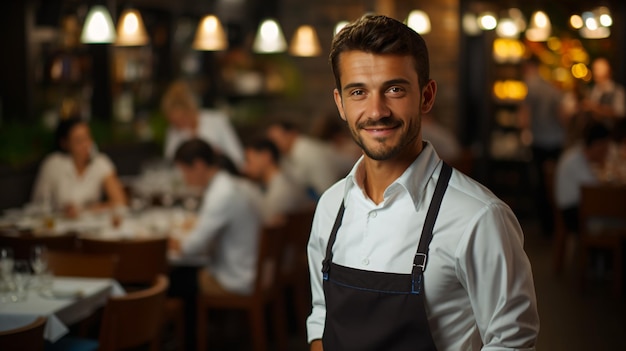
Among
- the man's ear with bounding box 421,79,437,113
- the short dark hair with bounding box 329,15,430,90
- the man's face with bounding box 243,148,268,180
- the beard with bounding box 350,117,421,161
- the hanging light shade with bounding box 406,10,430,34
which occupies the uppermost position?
the hanging light shade with bounding box 406,10,430,34

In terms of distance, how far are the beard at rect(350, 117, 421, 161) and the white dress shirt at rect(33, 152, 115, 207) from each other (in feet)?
16.8

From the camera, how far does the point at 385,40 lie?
217 centimetres

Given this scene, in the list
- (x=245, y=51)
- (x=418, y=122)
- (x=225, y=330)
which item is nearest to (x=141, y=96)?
(x=245, y=51)

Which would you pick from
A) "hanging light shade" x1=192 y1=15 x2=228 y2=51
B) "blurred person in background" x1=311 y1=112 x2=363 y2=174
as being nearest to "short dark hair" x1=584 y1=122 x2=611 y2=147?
"blurred person in background" x1=311 y1=112 x2=363 y2=174

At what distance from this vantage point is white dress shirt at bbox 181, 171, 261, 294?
5559mm

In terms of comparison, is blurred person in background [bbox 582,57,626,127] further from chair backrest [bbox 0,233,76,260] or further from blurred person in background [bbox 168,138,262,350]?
chair backrest [bbox 0,233,76,260]

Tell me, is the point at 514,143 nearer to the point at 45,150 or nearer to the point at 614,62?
the point at 614,62

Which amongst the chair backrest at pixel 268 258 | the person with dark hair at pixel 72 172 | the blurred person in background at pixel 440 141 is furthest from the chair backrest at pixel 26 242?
the blurred person in background at pixel 440 141

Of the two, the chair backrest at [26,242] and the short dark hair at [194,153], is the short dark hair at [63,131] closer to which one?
the short dark hair at [194,153]

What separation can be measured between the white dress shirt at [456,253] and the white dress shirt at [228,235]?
3.26 m

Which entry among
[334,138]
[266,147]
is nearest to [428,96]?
[266,147]

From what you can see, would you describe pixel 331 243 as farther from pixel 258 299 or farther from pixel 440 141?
pixel 440 141

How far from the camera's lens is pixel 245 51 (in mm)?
12578

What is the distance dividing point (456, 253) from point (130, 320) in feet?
6.85
